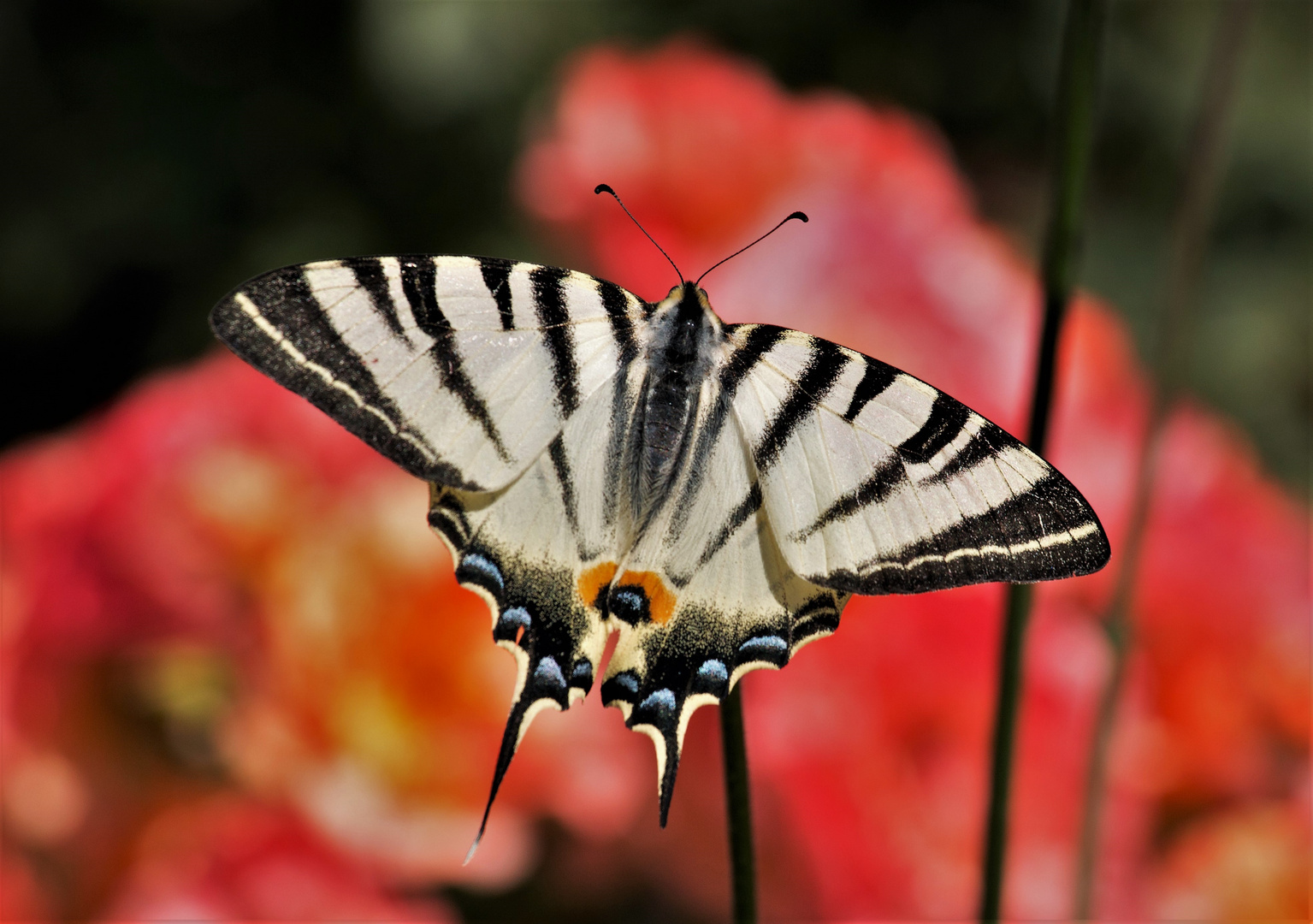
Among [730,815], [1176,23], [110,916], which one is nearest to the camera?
[730,815]

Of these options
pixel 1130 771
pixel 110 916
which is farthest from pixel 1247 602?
pixel 110 916

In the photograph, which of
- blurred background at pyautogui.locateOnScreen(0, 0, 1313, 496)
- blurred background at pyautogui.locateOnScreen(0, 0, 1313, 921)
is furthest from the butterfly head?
blurred background at pyautogui.locateOnScreen(0, 0, 1313, 496)

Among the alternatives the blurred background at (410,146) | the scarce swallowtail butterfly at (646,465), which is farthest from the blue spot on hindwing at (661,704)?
the blurred background at (410,146)

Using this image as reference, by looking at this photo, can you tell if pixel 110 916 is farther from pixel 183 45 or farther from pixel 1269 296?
pixel 1269 296

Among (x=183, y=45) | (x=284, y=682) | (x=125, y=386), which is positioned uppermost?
(x=183, y=45)

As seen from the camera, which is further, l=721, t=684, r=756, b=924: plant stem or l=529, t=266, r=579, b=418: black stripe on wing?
l=529, t=266, r=579, b=418: black stripe on wing

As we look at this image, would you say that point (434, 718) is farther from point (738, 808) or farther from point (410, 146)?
point (410, 146)

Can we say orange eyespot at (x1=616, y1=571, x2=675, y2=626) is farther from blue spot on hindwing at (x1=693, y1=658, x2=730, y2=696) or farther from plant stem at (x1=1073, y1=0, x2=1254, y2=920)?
plant stem at (x1=1073, y1=0, x2=1254, y2=920)

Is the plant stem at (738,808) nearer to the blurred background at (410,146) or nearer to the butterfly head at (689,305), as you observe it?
the butterfly head at (689,305)
